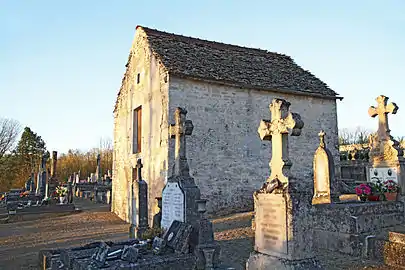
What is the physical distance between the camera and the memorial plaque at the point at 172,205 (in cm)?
706

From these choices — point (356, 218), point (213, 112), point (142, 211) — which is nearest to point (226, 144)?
point (213, 112)

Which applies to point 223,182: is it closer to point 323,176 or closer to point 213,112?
point 213,112

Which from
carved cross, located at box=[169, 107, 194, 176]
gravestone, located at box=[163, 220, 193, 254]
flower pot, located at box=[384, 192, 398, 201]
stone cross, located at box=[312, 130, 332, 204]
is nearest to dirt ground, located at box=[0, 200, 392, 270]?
gravestone, located at box=[163, 220, 193, 254]

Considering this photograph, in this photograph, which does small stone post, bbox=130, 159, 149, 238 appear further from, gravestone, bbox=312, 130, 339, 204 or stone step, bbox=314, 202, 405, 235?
gravestone, bbox=312, 130, 339, 204

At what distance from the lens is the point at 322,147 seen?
9633 millimetres

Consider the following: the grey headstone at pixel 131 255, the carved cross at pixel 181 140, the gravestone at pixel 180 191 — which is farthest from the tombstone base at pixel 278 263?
the carved cross at pixel 181 140

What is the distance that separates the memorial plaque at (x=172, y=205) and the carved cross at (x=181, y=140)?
0.38 meters

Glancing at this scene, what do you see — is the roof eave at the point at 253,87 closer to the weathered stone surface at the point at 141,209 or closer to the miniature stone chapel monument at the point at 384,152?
the miniature stone chapel monument at the point at 384,152

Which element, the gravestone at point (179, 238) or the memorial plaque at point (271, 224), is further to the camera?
the gravestone at point (179, 238)

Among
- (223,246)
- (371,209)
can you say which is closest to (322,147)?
(371,209)

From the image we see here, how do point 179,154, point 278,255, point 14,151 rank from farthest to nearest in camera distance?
point 14,151 → point 179,154 → point 278,255

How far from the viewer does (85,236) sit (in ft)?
37.2

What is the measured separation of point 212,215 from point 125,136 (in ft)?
22.7

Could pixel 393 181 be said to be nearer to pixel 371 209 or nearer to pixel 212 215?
pixel 371 209
